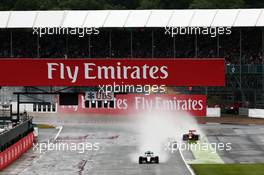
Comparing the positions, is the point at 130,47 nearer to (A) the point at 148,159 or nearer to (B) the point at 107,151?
(B) the point at 107,151

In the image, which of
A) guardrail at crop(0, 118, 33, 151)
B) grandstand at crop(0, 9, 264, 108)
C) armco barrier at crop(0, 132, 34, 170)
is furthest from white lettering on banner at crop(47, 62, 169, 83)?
grandstand at crop(0, 9, 264, 108)

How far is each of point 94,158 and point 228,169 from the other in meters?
9.39

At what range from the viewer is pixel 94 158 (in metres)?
48.1

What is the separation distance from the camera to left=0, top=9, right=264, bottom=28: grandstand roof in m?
72.0

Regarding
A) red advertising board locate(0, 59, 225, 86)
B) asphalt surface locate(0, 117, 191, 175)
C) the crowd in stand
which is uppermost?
the crowd in stand

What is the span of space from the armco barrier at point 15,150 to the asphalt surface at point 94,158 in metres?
0.38

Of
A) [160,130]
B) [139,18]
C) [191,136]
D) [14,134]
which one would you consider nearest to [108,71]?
[14,134]

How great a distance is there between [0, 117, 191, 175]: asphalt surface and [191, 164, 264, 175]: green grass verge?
84 centimetres

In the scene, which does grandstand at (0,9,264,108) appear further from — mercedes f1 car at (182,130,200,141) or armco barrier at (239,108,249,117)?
mercedes f1 car at (182,130,200,141)

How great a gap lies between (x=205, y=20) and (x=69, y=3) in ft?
188

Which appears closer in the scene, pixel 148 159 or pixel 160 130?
pixel 148 159

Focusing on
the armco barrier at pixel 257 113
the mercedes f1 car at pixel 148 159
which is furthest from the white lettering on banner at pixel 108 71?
the armco barrier at pixel 257 113

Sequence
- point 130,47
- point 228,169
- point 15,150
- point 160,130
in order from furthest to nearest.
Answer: point 130,47
point 160,130
point 15,150
point 228,169

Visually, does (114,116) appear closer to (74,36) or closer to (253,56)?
(74,36)
